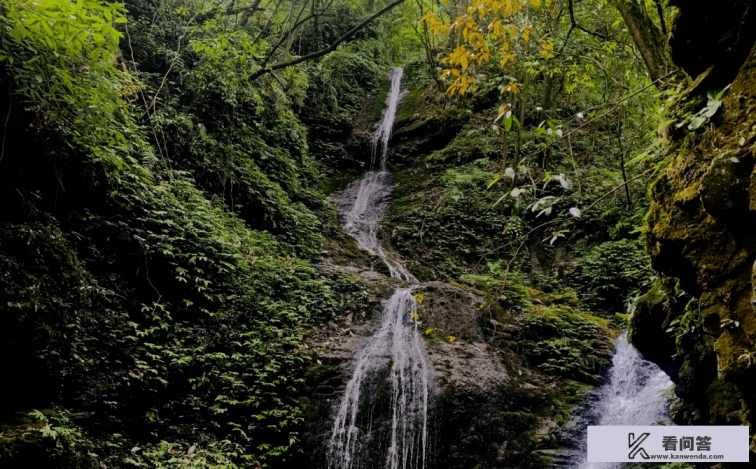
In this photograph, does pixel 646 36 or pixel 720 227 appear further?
pixel 646 36

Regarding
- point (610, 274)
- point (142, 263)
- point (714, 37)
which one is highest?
point (714, 37)

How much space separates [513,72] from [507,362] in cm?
913

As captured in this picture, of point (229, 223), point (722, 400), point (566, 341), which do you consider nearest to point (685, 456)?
point (722, 400)

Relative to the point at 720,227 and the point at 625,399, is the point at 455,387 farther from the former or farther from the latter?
the point at 720,227

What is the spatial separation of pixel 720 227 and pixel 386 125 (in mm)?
14893

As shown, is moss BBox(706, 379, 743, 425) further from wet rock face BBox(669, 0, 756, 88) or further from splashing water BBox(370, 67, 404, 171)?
splashing water BBox(370, 67, 404, 171)

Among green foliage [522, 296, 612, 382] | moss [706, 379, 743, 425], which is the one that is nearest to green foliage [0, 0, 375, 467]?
green foliage [522, 296, 612, 382]

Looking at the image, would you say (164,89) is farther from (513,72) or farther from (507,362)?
(513,72)

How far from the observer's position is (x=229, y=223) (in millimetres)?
8727

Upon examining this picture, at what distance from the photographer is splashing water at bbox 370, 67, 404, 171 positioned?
16.3 m

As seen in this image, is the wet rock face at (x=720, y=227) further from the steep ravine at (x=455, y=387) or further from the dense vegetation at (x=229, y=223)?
the steep ravine at (x=455, y=387)

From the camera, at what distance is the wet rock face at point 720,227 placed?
9.50 ft

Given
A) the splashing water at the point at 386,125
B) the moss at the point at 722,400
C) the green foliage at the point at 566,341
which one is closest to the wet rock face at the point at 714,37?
the moss at the point at 722,400

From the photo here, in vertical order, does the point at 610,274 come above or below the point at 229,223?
below
